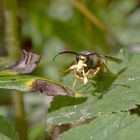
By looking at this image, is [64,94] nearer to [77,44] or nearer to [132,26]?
[77,44]

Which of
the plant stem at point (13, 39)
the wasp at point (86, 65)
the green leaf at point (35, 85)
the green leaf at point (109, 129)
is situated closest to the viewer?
the green leaf at point (109, 129)

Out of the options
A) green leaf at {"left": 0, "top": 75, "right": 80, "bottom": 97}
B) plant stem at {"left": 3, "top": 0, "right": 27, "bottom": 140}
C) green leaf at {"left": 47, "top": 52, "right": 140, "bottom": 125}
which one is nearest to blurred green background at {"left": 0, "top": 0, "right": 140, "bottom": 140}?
plant stem at {"left": 3, "top": 0, "right": 27, "bottom": 140}

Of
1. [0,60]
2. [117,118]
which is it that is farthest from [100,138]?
[0,60]

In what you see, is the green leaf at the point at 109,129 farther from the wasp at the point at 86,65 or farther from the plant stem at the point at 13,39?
the plant stem at the point at 13,39

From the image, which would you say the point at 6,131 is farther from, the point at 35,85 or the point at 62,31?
the point at 62,31

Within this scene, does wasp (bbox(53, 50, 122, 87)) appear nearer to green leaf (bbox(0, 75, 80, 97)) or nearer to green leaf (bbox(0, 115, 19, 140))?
green leaf (bbox(0, 75, 80, 97))

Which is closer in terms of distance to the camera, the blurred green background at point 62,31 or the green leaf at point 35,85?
the green leaf at point 35,85

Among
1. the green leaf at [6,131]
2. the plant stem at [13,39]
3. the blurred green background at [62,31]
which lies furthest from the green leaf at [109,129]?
the blurred green background at [62,31]
